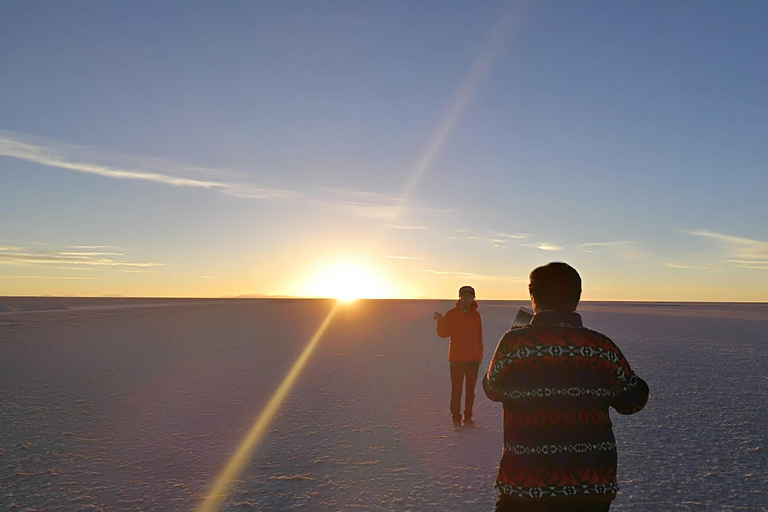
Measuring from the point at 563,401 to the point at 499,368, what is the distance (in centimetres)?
28

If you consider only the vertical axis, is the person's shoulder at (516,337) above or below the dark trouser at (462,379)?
above

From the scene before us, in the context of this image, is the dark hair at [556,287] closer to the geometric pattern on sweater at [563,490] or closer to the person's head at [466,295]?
the geometric pattern on sweater at [563,490]

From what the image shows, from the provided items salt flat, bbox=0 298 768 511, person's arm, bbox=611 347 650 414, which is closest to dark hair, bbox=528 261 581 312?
person's arm, bbox=611 347 650 414

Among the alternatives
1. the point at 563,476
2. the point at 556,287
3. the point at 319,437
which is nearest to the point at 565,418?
the point at 563,476

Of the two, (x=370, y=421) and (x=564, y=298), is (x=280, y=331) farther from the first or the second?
(x=564, y=298)

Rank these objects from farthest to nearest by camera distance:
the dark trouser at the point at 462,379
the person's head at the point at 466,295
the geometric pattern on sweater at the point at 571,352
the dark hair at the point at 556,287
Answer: the dark trouser at the point at 462,379
the person's head at the point at 466,295
the dark hair at the point at 556,287
the geometric pattern on sweater at the point at 571,352

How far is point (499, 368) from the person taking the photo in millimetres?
2223

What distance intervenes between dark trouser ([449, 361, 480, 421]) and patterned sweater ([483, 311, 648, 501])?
4.36 metres

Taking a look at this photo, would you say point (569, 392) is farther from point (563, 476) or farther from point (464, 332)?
point (464, 332)

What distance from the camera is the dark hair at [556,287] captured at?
7.37 feet

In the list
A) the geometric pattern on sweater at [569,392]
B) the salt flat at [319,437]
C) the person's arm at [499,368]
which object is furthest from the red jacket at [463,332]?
the geometric pattern on sweater at [569,392]

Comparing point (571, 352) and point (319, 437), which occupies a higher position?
point (571, 352)

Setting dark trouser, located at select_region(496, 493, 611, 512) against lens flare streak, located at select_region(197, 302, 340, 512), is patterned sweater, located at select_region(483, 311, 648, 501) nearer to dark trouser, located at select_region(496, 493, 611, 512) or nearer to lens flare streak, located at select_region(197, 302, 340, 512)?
dark trouser, located at select_region(496, 493, 611, 512)

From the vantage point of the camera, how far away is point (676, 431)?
692 centimetres
